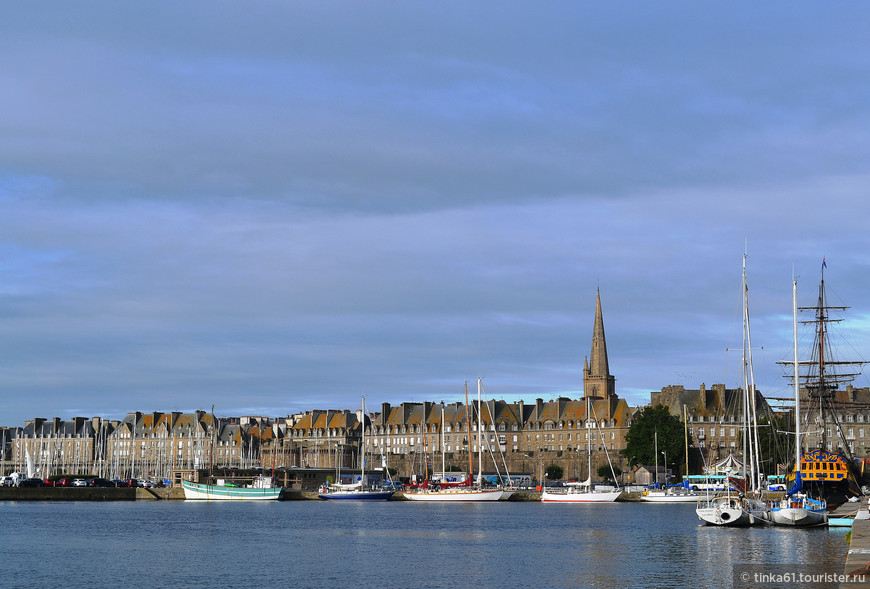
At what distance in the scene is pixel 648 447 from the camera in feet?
514

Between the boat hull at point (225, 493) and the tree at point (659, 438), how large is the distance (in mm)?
50422

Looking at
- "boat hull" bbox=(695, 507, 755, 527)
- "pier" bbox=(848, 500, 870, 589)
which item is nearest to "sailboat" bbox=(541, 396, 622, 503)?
"boat hull" bbox=(695, 507, 755, 527)

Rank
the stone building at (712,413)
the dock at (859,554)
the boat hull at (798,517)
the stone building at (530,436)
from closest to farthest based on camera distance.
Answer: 1. the dock at (859,554)
2. the boat hull at (798,517)
3. the stone building at (712,413)
4. the stone building at (530,436)

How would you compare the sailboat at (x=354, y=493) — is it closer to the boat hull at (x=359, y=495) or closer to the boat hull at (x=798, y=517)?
the boat hull at (x=359, y=495)

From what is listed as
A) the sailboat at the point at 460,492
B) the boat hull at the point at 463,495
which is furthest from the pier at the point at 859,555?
the boat hull at the point at 463,495

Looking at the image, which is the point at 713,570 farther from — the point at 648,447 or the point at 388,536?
the point at 648,447

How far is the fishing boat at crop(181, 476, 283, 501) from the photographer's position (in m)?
145

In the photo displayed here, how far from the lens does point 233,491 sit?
14675 centimetres

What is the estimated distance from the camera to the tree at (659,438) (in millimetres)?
156500

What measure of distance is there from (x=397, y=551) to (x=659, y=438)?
3861 inches

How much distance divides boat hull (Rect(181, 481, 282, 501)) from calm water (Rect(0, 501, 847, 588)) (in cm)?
4458

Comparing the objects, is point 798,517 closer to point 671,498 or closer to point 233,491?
point 671,498

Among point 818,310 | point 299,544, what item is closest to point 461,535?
point 299,544

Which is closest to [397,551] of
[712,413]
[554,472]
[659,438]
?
[659,438]
